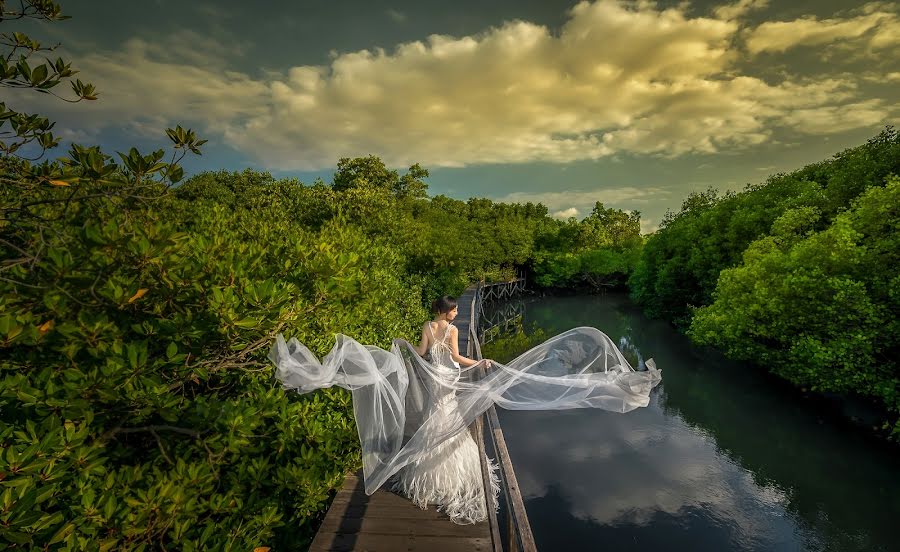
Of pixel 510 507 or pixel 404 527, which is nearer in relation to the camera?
pixel 510 507

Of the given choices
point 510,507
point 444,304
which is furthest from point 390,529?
point 444,304

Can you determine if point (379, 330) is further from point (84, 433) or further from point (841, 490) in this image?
point (841, 490)

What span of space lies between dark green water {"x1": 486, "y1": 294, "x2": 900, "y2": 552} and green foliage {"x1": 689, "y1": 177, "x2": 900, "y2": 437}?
1804 mm

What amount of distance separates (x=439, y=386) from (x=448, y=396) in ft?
0.54

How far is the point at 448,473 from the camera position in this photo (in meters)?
4.98

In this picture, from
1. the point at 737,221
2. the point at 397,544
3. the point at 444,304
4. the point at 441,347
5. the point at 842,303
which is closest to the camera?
the point at 397,544

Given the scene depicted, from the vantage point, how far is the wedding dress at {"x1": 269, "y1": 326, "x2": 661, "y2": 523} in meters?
4.43

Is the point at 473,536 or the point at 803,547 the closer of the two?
the point at 473,536

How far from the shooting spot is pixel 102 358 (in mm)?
2637

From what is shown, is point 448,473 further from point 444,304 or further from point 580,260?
point 580,260

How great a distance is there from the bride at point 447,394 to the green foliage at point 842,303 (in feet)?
29.5

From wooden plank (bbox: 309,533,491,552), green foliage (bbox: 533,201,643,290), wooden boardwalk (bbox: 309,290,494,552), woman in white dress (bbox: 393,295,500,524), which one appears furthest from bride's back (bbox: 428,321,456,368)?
green foliage (bbox: 533,201,643,290)

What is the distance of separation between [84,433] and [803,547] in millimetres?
11765

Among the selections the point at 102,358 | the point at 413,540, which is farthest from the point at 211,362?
the point at 413,540
